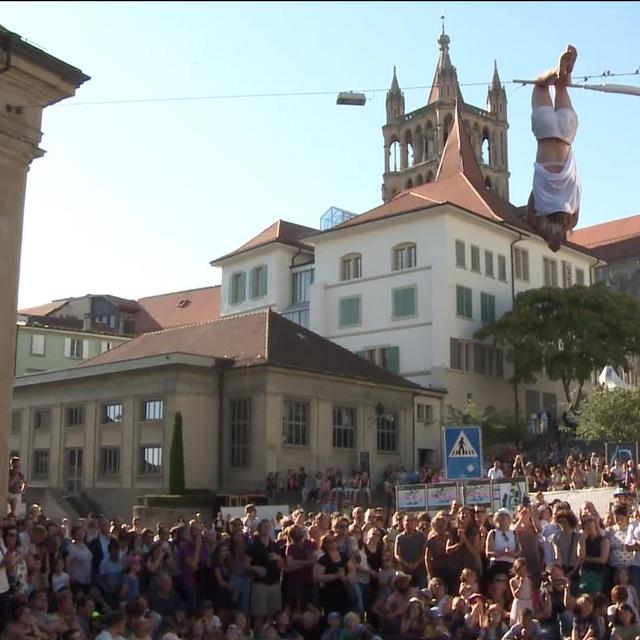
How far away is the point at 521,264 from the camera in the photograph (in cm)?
5447

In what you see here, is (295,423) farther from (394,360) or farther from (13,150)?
(13,150)

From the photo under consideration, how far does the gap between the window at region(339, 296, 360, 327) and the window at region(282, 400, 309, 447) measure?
1548 cm

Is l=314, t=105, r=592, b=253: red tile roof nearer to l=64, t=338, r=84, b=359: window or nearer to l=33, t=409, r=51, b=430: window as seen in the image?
l=33, t=409, r=51, b=430: window

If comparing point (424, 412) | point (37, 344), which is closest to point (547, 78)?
point (424, 412)

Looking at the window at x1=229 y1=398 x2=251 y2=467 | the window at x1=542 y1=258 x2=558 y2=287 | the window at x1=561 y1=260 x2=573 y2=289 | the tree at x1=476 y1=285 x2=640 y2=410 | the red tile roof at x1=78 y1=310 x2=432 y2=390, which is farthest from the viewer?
the window at x1=561 y1=260 x2=573 y2=289

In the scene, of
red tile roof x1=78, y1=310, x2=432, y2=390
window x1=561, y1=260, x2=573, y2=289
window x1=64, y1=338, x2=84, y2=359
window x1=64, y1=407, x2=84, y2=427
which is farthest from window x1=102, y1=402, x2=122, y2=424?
window x1=64, y1=338, x2=84, y2=359

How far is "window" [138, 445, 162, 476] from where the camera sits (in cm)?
A: 3688

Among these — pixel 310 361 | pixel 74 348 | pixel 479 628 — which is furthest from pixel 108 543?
pixel 74 348

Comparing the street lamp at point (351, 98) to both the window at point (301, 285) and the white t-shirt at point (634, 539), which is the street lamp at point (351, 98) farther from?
the window at point (301, 285)

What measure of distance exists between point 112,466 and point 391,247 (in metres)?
19.6

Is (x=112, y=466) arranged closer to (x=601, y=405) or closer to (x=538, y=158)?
(x=601, y=405)

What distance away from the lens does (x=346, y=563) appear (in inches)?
568

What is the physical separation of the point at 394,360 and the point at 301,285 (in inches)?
421

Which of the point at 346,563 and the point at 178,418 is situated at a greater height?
the point at 178,418
